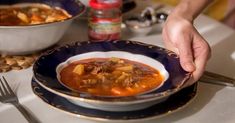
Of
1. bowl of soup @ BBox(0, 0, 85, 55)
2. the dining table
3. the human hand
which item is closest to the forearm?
the human hand

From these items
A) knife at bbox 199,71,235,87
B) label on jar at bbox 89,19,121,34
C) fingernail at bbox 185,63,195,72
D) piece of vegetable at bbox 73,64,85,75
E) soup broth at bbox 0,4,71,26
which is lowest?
knife at bbox 199,71,235,87

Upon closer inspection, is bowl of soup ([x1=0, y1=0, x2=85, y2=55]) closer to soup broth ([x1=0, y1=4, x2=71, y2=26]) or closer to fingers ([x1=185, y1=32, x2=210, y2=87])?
soup broth ([x1=0, y1=4, x2=71, y2=26])

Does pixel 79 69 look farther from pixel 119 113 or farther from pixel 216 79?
pixel 216 79

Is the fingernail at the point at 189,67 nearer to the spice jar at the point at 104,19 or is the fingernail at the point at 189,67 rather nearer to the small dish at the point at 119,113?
the small dish at the point at 119,113

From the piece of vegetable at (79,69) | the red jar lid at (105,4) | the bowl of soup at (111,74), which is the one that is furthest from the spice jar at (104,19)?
the piece of vegetable at (79,69)

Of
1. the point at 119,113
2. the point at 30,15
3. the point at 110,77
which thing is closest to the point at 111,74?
the point at 110,77

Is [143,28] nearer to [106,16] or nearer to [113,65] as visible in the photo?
[106,16]
